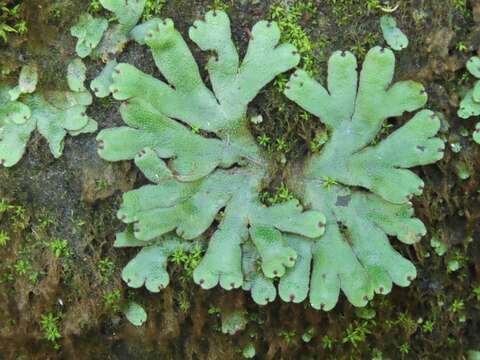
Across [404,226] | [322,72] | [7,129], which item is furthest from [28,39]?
[404,226]

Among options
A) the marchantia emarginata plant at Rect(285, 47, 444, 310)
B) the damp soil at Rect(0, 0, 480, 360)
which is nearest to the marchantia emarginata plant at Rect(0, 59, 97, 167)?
the damp soil at Rect(0, 0, 480, 360)

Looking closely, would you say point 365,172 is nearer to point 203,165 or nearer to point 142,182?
point 203,165

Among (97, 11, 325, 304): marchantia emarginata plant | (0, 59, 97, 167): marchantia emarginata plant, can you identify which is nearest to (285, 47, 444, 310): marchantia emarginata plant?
(97, 11, 325, 304): marchantia emarginata plant

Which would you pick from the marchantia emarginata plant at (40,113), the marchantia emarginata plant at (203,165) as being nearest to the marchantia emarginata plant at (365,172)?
the marchantia emarginata plant at (203,165)

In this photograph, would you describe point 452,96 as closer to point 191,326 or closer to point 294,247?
point 294,247

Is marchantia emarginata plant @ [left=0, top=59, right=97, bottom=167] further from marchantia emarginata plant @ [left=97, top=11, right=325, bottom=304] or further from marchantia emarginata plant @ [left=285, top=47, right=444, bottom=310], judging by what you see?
marchantia emarginata plant @ [left=285, top=47, right=444, bottom=310]

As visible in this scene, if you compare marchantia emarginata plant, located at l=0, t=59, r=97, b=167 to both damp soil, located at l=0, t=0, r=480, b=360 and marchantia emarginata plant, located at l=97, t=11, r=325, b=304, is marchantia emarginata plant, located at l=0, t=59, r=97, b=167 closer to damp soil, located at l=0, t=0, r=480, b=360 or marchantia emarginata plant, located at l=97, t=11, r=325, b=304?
damp soil, located at l=0, t=0, r=480, b=360

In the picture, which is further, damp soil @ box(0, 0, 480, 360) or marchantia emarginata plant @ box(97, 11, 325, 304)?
damp soil @ box(0, 0, 480, 360)
